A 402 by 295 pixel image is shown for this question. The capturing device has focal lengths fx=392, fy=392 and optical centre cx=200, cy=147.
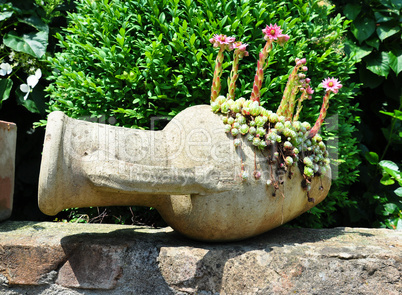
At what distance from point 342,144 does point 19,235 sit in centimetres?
202

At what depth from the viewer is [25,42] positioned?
3.19 metres

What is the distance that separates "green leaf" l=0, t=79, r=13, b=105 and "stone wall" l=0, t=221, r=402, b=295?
1.51 meters

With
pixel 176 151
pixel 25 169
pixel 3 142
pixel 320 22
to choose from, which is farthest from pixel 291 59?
pixel 25 169

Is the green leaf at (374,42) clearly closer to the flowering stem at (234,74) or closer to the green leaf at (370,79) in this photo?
the green leaf at (370,79)

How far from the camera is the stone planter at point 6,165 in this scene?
2.31 m

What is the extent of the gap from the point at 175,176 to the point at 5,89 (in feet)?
7.15

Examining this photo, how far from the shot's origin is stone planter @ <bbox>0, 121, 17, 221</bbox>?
Answer: 2.31 m

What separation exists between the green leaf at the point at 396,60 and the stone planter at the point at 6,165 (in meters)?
2.95

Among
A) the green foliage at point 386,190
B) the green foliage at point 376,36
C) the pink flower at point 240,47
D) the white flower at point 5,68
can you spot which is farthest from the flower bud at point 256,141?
the white flower at point 5,68

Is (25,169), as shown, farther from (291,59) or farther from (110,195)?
(291,59)

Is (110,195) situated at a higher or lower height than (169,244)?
higher

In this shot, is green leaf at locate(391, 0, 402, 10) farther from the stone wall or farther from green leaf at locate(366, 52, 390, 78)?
the stone wall

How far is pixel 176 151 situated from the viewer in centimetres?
192

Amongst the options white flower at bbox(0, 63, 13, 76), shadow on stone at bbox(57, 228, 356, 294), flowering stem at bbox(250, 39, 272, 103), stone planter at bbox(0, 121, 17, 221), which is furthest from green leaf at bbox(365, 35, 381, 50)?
white flower at bbox(0, 63, 13, 76)
